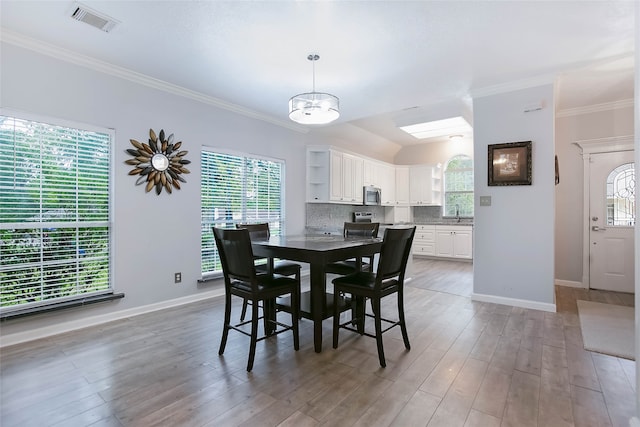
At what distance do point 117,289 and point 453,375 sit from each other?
3.32 meters

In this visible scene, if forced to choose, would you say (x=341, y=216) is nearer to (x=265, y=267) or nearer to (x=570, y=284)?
(x=265, y=267)

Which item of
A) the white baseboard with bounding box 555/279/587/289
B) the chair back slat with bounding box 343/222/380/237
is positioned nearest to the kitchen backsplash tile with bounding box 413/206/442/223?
the white baseboard with bounding box 555/279/587/289

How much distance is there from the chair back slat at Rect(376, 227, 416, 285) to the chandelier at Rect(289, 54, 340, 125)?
1391 mm

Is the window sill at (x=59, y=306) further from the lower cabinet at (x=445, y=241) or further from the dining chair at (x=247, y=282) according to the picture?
the lower cabinet at (x=445, y=241)

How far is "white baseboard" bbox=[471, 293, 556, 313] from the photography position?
3.59 metres

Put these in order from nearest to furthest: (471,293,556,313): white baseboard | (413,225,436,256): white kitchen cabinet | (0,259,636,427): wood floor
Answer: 1. (0,259,636,427): wood floor
2. (471,293,556,313): white baseboard
3. (413,225,436,256): white kitchen cabinet

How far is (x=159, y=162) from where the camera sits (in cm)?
366

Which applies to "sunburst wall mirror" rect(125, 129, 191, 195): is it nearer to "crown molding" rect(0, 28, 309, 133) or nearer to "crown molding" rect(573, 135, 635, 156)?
"crown molding" rect(0, 28, 309, 133)

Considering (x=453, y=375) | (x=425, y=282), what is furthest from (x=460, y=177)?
(x=453, y=375)

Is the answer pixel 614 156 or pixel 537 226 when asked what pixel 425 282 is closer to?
pixel 537 226

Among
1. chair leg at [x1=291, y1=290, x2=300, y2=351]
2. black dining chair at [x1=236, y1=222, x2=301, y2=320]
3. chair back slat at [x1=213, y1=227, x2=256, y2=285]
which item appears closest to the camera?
chair back slat at [x1=213, y1=227, x2=256, y2=285]

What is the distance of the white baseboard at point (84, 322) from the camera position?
8.92 ft

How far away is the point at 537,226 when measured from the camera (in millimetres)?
3682

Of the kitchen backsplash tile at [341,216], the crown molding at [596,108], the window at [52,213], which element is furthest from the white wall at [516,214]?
the window at [52,213]
